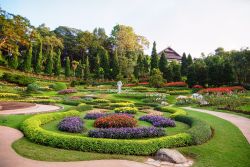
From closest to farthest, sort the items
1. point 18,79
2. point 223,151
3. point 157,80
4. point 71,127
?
point 223,151 → point 71,127 → point 18,79 → point 157,80

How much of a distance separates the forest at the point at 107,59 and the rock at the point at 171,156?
29.5m

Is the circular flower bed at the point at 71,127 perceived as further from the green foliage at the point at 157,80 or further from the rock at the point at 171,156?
the green foliage at the point at 157,80

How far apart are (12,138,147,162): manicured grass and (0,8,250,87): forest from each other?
28.3 m

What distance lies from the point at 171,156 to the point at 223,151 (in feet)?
7.40

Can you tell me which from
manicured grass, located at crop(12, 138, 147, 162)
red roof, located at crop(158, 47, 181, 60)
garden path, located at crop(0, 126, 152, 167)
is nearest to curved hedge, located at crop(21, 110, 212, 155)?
Answer: manicured grass, located at crop(12, 138, 147, 162)

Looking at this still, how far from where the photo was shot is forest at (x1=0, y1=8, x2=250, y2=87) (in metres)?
36.2

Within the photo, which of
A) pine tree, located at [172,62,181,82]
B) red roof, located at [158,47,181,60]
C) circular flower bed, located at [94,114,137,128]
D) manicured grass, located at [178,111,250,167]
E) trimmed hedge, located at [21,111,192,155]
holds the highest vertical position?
red roof, located at [158,47,181,60]

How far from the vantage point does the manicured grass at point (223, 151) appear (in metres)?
8.01

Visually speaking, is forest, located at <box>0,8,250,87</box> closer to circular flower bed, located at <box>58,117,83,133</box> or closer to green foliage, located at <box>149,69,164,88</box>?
green foliage, located at <box>149,69,164,88</box>

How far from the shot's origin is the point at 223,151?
9141 millimetres

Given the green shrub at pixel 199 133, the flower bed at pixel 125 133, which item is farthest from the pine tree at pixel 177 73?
the flower bed at pixel 125 133

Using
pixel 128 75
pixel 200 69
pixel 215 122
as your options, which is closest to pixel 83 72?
pixel 128 75

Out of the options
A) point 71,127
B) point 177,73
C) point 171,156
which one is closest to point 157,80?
point 177,73

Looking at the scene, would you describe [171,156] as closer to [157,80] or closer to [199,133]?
[199,133]
